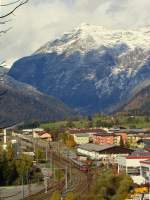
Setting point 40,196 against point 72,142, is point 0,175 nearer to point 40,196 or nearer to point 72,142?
point 40,196

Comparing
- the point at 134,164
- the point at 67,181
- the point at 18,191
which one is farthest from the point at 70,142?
the point at 18,191

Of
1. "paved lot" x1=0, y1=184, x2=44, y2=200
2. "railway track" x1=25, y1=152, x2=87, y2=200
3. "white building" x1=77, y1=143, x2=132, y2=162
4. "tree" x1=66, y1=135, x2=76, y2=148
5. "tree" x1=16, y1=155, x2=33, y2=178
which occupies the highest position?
"tree" x1=66, y1=135, x2=76, y2=148

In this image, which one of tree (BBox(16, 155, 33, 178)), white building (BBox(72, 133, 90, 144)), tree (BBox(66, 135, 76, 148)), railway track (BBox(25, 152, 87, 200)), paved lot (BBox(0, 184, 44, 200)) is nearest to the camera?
railway track (BBox(25, 152, 87, 200))

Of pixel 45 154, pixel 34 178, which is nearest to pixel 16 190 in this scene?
pixel 34 178

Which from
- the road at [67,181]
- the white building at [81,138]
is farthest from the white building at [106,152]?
the white building at [81,138]

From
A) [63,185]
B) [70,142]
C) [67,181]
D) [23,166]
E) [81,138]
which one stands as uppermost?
[81,138]

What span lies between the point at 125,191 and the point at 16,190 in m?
12.5

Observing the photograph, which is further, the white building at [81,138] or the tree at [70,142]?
the white building at [81,138]

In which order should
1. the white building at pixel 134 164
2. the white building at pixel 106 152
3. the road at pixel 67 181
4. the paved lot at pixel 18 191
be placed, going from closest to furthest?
the road at pixel 67 181
the paved lot at pixel 18 191
the white building at pixel 134 164
the white building at pixel 106 152

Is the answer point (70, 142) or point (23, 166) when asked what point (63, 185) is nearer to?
point (23, 166)

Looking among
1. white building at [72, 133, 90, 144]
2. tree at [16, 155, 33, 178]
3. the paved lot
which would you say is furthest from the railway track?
white building at [72, 133, 90, 144]

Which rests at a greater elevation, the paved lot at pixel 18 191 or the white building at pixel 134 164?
the white building at pixel 134 164

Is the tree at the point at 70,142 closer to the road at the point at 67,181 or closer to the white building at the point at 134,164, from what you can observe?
the road at the point at 67,181

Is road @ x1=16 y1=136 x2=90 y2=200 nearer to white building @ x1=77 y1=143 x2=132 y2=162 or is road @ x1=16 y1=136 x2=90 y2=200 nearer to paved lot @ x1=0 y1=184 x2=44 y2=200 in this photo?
paved lot @ x1=0 y1=184 x2=44 y2=200
